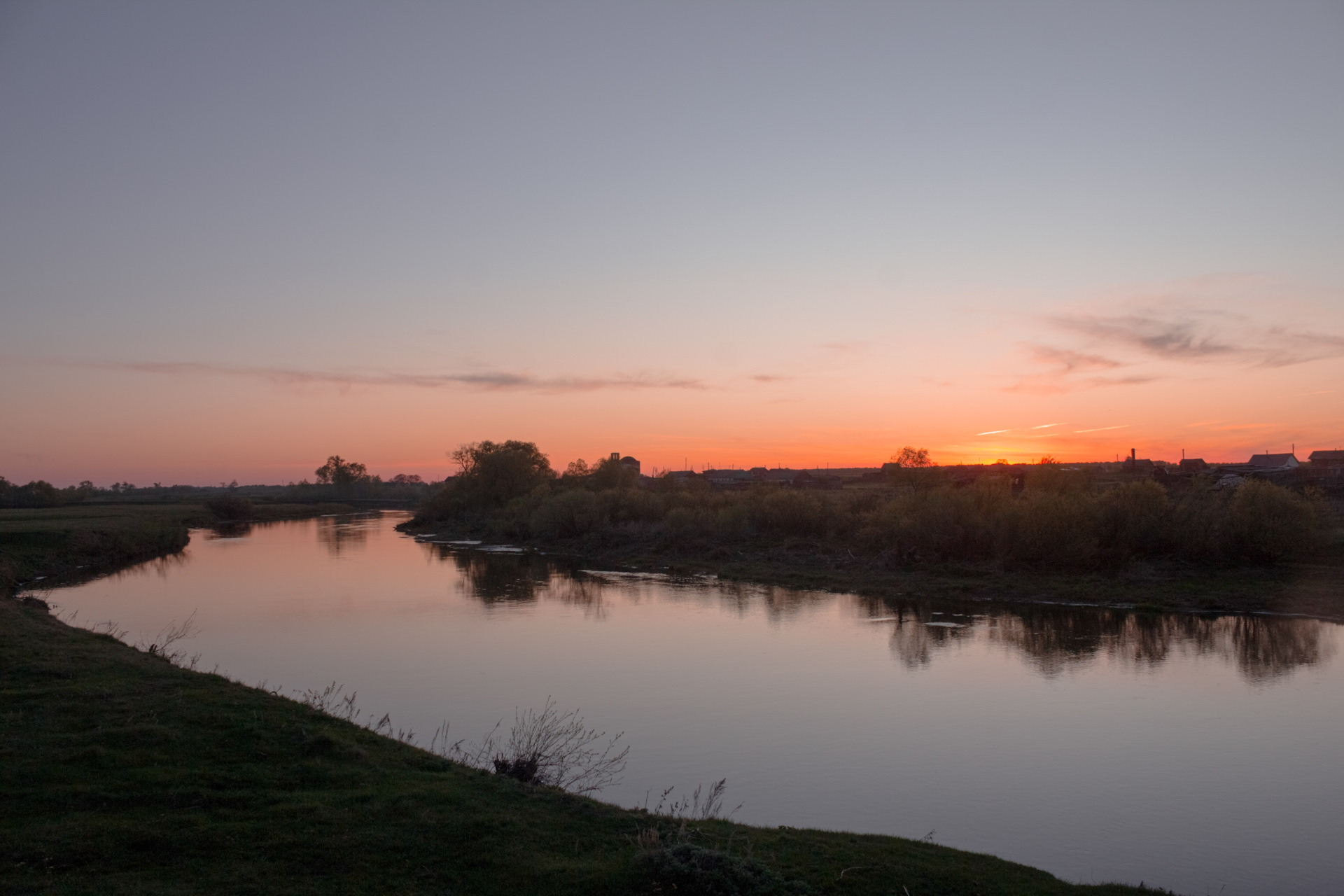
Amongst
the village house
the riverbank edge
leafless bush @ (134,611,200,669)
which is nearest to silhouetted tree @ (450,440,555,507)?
the riverbank edge

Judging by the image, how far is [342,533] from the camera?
2709 inches

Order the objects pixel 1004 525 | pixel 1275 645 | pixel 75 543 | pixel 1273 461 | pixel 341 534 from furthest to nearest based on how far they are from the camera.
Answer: pixel 1273 461 → pixel 341 534 → pixel 75 543 → pixel 1004 525 → pixel 1275 645

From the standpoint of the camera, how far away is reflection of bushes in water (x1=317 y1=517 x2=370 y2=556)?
180 ft

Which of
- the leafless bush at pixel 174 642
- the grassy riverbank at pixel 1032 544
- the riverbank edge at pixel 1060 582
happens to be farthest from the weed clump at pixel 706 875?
the grassy riverbank at pixel 1032 544

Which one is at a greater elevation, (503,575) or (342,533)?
(342,533)

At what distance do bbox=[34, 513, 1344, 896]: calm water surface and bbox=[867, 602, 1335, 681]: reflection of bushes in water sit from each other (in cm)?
11

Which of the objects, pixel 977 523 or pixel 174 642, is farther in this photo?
pixel 977 523

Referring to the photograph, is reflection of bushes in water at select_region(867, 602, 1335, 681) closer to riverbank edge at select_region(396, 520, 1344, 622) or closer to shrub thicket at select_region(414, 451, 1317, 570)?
riverbank edge at select_region(396, 520, 1344, 622)

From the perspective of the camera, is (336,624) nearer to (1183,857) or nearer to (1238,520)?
(1183,857)

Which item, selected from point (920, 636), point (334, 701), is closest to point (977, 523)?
point (920, 636)

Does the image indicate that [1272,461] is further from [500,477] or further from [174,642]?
[174,642]

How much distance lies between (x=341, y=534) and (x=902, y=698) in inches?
2362

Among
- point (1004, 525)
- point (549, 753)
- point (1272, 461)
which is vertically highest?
point (1272, 461)

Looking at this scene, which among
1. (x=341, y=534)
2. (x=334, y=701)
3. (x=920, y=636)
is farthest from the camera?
(x=341, y=534)
